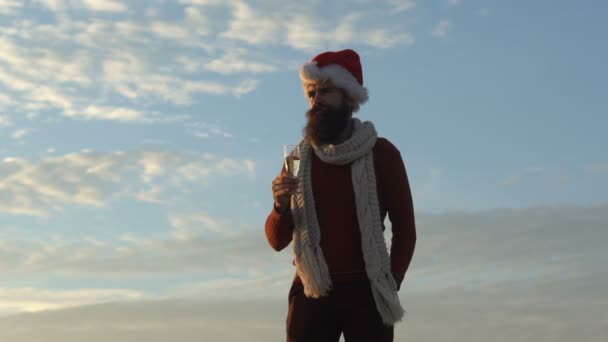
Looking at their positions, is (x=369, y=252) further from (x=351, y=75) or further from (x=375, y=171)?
(x=351, y=75)

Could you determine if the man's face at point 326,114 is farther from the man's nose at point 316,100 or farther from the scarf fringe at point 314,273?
the scarf fringe at point 314,273

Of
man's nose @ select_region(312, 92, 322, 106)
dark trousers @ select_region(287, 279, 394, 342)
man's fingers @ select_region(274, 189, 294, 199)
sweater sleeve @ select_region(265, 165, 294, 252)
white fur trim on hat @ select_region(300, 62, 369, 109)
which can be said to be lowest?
dark trousers @ select_region(287, 279, 394, 342)

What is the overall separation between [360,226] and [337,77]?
1222 mm

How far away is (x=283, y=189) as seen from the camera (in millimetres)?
6410

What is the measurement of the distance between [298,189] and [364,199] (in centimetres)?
51

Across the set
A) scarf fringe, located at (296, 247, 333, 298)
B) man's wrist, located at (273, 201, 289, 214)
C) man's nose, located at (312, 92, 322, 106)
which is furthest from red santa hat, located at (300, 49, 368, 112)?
scarf fringe, located at (296, 247, 333, 298)

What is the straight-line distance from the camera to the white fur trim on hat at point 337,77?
7.04 metres

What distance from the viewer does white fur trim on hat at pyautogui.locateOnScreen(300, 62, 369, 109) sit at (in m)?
7.04

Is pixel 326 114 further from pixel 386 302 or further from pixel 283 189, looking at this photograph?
pixel 386 302

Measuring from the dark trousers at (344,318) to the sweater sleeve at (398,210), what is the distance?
297mm

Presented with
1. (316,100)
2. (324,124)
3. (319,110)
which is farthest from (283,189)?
(316,100)

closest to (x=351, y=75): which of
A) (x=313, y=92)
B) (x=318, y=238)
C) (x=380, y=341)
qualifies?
(x=313, y=92)

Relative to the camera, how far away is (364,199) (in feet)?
21.7

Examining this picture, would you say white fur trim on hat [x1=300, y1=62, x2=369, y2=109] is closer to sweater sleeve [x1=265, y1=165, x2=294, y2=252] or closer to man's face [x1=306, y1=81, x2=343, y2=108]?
man's face [x1=306, y1=81, x2=343, y2=108]
